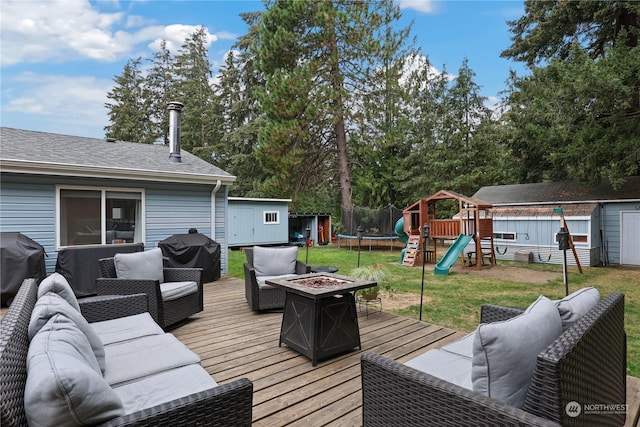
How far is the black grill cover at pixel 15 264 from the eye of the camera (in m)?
4.84

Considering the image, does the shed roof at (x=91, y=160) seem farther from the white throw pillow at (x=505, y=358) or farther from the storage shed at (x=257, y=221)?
the white throw pillow at (x=505, y=358)

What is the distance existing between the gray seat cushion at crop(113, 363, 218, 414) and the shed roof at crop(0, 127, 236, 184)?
17.8 feet

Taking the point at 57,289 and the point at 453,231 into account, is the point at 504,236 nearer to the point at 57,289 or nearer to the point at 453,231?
the point at 453,231

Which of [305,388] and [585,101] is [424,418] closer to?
[305,388]

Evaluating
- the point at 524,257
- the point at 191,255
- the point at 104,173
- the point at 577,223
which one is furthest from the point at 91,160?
the point at 577,223

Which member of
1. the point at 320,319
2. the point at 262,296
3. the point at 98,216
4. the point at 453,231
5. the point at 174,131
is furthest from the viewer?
the point at 453,231

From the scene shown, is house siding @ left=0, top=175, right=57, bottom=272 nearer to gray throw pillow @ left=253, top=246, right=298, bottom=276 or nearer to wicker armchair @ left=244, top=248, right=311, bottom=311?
gray throw pillow @ left=253, top=246, right=298, bottom=276

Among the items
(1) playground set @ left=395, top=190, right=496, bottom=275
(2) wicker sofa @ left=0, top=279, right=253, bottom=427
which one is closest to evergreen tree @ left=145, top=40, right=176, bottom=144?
(1) playground set @ left=395, top=190, right=496, bottom=275

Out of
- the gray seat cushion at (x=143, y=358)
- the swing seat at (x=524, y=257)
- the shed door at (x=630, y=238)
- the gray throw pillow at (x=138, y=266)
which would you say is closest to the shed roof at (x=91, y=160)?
the gray throw pillow at (x=138, y=266)

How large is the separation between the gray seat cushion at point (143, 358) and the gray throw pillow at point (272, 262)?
2298 millimetres

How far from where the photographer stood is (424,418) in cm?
156

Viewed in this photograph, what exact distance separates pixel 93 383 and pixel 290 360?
78.8 inches

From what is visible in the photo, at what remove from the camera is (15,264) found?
4883 millimetres

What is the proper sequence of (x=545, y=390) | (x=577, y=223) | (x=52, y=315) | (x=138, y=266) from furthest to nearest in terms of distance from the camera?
(x=577, y=223), (x=138, y=266), (x=52, y=315), (x=545, y=390)
